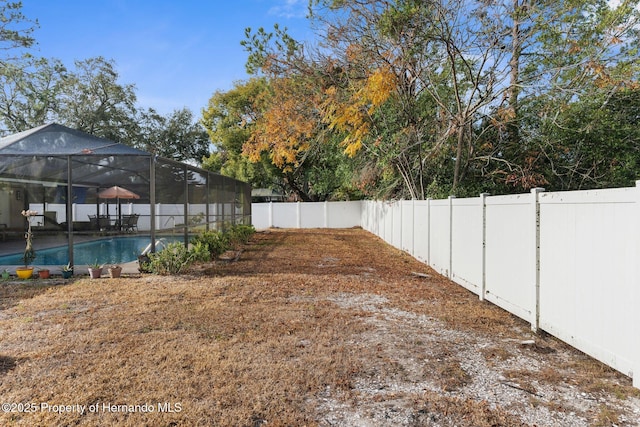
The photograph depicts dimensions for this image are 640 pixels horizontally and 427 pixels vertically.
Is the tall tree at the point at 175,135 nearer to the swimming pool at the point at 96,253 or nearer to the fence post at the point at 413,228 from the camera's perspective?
the swimming pool at the point at 96,253

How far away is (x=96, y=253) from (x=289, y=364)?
28.7ft

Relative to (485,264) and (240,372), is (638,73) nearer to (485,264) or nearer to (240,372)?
(485,264)

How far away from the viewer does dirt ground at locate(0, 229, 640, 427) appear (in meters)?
2.38

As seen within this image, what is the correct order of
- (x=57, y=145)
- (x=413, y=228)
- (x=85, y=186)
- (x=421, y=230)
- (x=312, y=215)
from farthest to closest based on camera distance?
(x=312, y=215) → (x=85, y=186) → (x=413, y=228) → (x=421, y=230) → (x=57, y=145)

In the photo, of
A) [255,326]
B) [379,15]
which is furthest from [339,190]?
[255,326]

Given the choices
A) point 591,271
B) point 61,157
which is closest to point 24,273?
point 61,157

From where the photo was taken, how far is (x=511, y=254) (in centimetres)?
441

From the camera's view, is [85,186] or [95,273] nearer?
[95,273]

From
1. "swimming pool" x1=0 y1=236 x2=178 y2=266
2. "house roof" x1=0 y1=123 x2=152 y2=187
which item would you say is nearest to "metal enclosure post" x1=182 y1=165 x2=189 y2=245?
"swimming pool" x1=0 y1=236 x2=178 y2=266

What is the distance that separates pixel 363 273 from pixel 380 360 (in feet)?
14.0

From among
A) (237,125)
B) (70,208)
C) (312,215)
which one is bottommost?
(312,215)

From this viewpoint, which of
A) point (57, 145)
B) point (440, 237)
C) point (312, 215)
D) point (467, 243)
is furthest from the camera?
point (312, 215)

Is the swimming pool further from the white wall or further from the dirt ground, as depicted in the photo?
the white wall

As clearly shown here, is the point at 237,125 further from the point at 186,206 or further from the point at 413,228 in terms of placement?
the point at 413,228
